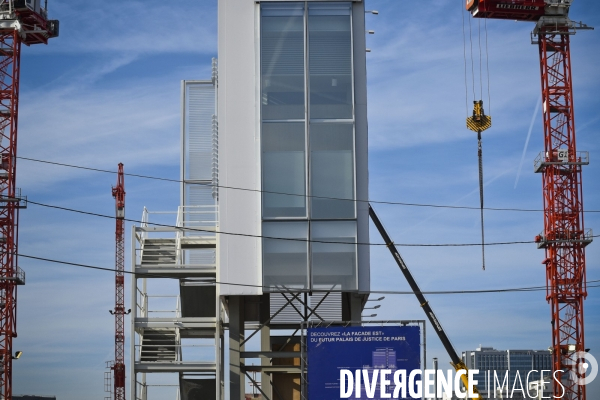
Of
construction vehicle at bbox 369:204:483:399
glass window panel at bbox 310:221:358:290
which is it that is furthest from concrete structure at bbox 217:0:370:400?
construction vehicle at bbox 369:204:483:399

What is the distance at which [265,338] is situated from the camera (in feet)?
158

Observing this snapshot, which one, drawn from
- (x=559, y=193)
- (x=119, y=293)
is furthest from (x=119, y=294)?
(x=559, y=193)

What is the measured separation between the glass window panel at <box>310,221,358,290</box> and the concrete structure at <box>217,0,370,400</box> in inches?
1.6

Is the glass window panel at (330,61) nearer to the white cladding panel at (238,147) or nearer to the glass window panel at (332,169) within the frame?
the glass window panel at (332,169)

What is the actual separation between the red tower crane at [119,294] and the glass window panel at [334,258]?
243 feet

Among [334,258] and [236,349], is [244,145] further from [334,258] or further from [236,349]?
[236,349]

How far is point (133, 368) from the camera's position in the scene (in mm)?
42969

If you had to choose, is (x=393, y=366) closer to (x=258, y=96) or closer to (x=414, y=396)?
(x=414, y=396)

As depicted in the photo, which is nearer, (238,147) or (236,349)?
(236,349)

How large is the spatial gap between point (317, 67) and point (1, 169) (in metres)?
43.0

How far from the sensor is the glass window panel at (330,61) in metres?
43.8

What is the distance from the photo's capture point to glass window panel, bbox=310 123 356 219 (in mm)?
43031

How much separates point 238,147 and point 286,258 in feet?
16.4

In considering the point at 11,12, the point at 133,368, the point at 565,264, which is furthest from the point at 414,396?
the point at 11,12
